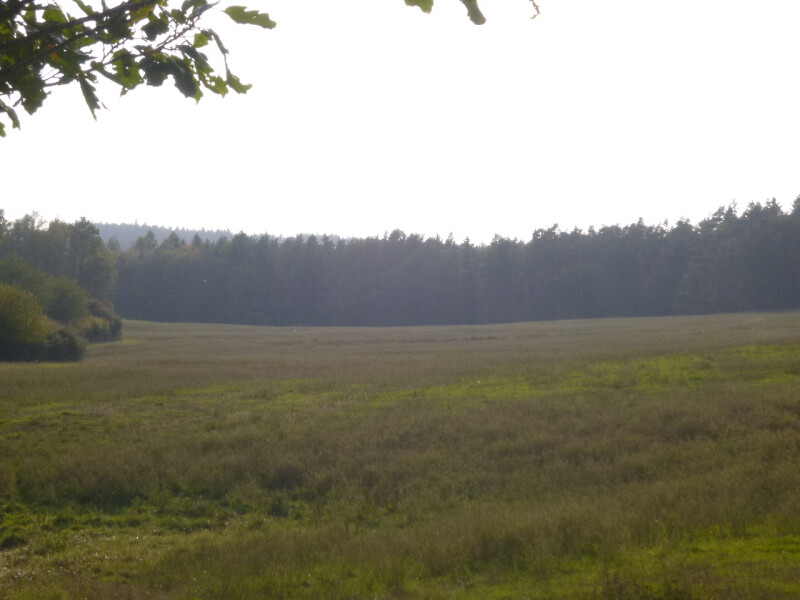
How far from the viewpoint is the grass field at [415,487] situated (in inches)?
264

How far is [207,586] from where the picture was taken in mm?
6844

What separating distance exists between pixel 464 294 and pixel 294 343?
6275cm

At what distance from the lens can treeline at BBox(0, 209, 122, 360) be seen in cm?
3638

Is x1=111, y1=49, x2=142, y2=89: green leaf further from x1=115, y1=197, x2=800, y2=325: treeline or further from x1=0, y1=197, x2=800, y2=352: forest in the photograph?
x1=115, y1=197, x2=800, y2=325: treeline

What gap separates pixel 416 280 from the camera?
11294 cm

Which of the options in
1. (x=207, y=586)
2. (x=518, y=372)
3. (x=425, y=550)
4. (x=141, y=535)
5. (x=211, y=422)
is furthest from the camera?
(x=518, y=372)

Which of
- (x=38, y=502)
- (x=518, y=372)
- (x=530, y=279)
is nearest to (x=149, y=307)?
(x=530, y=279)

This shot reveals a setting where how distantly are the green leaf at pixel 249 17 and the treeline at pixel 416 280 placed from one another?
10765 centimetres

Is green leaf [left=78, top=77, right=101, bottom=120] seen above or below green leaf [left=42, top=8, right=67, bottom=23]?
below

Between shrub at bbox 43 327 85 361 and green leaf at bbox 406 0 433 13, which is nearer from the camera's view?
green leaf at bbox 406 0 433 13

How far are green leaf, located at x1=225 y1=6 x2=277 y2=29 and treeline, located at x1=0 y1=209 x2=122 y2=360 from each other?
38.3 m

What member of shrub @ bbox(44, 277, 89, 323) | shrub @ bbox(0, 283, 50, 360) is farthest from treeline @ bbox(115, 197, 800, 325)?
shrub @ bbox(0, 283, 50, 360)

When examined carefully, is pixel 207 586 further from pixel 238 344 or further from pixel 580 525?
pixel 238 344

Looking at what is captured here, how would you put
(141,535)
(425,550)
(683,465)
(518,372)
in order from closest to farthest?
(425,550), (141,535), (683,465), (518,372)
